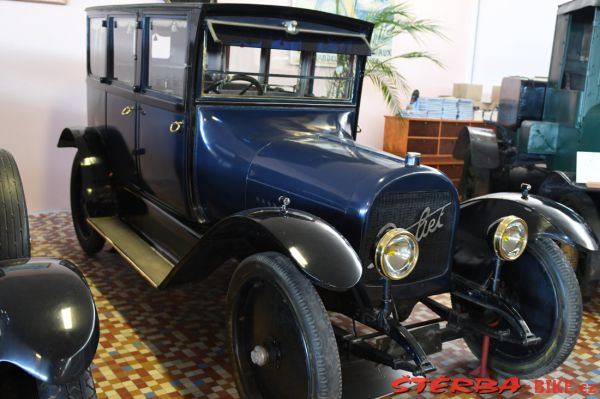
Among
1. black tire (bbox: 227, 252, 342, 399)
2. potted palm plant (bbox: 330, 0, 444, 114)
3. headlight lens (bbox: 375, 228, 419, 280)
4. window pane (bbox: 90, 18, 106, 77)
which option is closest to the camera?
black tire (bbox: 227, 252, 342, 399)

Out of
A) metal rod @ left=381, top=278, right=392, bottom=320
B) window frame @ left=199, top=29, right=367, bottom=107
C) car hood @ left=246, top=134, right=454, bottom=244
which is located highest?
window frame @ left=199, top=29, right=367, bottom=107

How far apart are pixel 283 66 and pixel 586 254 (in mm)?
2170

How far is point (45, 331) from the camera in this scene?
1.66 m

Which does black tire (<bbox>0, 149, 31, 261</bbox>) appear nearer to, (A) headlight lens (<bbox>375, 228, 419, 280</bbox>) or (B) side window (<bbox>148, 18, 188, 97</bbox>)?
(B) side window (<bbox>148, 18, 188, 97</bbox>)

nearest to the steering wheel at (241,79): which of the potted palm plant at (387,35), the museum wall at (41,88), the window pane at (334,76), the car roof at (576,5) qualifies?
the window pane at (334,76)

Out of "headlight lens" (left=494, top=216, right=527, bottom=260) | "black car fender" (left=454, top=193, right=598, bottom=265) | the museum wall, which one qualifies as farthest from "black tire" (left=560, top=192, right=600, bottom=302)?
the museum wall

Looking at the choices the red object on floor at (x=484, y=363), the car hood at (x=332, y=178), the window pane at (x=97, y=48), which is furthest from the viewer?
the window pane at (x=97, y=48)

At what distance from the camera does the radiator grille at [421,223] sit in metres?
2.47

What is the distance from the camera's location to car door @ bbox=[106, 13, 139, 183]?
3.71 m

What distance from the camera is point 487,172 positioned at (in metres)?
5.21

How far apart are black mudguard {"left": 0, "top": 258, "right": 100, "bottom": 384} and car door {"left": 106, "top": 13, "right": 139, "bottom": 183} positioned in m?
2.01

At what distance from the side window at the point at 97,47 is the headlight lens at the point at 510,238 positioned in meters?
2.85

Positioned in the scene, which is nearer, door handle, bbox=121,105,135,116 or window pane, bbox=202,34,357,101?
window pane, bbox=202,34,357,101

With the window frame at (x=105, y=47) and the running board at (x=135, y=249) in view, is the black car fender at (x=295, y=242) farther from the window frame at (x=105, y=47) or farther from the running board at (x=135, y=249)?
the window frame at (x=105, y=47)
